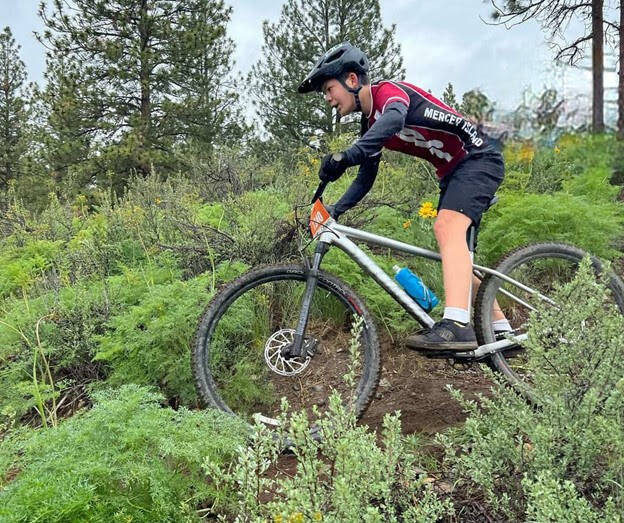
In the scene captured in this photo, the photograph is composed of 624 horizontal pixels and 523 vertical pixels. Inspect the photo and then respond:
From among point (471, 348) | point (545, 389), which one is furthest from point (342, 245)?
point (545, 389)

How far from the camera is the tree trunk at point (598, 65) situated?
10.7 meters

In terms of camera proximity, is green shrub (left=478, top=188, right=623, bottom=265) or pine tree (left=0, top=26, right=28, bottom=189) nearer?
green shrub (left=478, top=188, right=623, bottom=265)

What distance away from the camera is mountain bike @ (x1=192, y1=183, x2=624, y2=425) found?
2.72 metres

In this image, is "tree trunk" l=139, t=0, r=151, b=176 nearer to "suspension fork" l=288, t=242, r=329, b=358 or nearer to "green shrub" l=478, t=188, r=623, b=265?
"green shrub" l=478, t=188, r=623, b=265

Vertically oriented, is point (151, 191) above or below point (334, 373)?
above

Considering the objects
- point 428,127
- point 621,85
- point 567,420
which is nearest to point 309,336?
point 428,127

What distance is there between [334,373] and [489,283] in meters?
1.08

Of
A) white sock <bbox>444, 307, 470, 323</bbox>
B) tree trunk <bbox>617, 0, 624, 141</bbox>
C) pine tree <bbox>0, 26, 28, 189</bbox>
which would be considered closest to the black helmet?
white sock <bbox>444, 307, 470, 323</bbox>

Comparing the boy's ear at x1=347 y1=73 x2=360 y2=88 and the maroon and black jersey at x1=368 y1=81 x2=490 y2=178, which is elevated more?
the boy's ear at x1=347 y1=73 x2=360 y2=88

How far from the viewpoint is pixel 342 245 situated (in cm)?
289

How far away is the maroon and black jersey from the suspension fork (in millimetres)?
639

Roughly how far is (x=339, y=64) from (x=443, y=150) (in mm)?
688

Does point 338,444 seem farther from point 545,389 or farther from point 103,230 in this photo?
point 103,230

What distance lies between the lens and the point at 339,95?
110 inches
